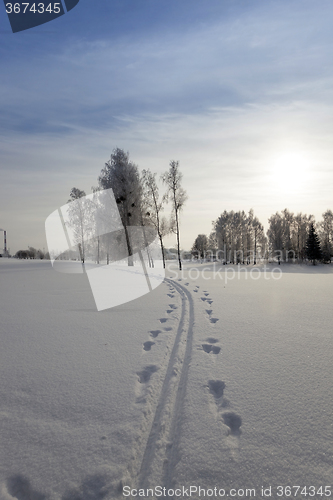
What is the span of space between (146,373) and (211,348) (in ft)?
3.97

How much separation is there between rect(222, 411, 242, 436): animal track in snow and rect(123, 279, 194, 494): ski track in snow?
1.34ft

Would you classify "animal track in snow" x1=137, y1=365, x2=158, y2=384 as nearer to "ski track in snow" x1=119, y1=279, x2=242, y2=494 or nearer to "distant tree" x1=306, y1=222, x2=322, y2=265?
"ski track in snow" x1=119, y1=279, x2=242, y2=494

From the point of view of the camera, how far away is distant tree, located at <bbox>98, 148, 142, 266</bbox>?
20.3 m

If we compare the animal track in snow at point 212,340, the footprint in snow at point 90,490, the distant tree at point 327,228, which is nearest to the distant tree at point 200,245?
the distant tree at point 327,228

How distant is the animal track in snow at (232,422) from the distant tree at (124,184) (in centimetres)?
1835

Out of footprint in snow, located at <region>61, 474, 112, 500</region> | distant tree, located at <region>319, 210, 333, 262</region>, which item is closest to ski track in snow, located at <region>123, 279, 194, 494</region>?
footprint in snow, located at <region>61, 474, 112, 500</region>

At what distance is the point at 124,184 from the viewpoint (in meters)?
20.3

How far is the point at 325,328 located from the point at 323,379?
6.91 feet

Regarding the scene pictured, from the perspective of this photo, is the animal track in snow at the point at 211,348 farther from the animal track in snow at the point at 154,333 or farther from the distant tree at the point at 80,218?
the distant tree at the point at 80,218

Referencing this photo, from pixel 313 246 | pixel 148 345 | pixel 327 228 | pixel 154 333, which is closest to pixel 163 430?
pixel 148 345

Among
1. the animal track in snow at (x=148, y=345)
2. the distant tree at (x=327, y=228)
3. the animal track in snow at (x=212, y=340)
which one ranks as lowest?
the animal track in snow at (x=212, y=340)

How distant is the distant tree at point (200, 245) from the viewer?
71.2m

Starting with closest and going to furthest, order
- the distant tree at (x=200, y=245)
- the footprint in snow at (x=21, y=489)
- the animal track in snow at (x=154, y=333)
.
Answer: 1. the footprint in snow at (x=21, y=489)
2. the animal track in snow at (x=154, y=333)
3. the distant tree at (x=200, y=245)

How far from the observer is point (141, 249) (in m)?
23.9
